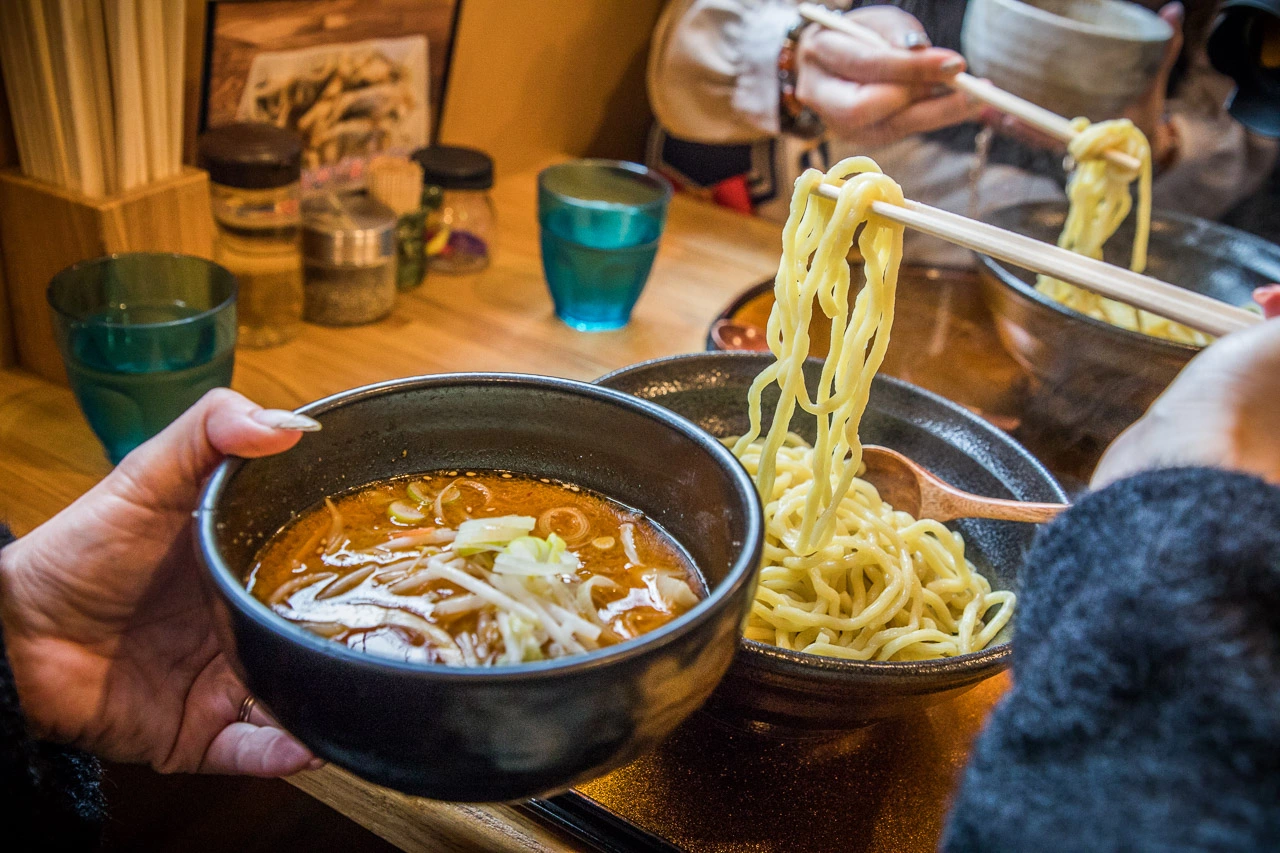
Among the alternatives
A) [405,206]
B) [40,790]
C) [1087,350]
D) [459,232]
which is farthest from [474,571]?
[459,232]

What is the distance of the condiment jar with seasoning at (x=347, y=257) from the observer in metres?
1.68

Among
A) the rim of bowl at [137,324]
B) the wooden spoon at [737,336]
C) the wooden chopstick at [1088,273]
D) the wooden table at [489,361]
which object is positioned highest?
the wooden chopstick at [1088,273]

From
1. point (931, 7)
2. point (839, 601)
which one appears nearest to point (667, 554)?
point (839, 601)

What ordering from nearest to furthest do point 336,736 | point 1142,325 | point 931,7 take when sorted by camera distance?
point 336,736 → point 1142,325 → point 931,7

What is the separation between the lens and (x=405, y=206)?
1.80 meters

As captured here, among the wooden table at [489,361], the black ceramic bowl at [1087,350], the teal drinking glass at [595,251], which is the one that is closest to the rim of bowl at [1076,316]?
the black ceramic bowl at [1087,350]

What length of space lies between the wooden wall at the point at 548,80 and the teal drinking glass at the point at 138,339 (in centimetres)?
100

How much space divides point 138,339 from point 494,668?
90 centimetres

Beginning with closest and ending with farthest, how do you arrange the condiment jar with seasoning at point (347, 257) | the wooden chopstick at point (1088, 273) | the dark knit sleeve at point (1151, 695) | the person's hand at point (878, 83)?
the dark knit sleeve at point (1151, 695)
the wooden chopstick at point (1088, 273)
the condiment jar with seasoning at point (347, 257)
the person's hand at point (878, 83)

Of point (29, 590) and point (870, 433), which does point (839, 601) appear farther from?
point (29, 590)

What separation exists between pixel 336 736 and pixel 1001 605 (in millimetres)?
767

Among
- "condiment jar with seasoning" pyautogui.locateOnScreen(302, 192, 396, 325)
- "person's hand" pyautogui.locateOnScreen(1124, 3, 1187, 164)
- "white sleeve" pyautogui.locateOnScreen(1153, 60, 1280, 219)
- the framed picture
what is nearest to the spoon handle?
"condiment jar with seasoning" pyautogui.locateOnScreen(302, 192, 396, 325)

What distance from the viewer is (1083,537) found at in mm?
681

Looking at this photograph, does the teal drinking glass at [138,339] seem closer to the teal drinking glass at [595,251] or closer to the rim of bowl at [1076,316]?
the teal drinking glass at [595,251]
